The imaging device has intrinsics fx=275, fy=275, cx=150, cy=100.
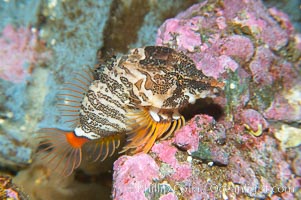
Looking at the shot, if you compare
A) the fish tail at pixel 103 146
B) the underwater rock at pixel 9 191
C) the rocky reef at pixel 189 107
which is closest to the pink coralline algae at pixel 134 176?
the rocky reef at pixel 189 107

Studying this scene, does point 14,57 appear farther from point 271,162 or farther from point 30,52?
point 271,162

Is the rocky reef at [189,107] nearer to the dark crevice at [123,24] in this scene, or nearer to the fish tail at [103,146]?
the dark crevice at [123,24]

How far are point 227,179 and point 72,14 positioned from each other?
9.61 ft

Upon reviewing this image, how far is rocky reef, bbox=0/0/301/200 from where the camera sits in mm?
2711

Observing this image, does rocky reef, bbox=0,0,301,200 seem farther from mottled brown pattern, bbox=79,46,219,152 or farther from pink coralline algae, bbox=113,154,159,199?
mottled brown pattern, bbox=79,46,219,152

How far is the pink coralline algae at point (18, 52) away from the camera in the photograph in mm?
3611

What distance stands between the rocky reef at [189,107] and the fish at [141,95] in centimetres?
21

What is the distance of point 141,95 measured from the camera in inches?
108

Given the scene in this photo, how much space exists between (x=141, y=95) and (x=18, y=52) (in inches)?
79.0

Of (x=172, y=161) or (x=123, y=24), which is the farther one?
(x=123, y=24)

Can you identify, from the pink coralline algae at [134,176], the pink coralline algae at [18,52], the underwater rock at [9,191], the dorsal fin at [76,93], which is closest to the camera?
the underwater rock at [9,191]

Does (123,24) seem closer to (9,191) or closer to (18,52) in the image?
(18,52)

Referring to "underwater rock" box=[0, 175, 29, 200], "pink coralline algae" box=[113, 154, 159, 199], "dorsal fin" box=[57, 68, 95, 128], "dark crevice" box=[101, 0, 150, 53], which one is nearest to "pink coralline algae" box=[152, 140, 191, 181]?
"pink coralline algae" box=[113, 154, 159, 199]

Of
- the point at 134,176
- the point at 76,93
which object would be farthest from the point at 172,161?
the point at 76,93
